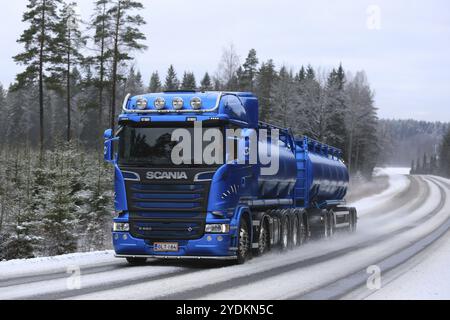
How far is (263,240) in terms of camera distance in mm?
16906

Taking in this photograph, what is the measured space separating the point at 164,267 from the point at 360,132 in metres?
75.4

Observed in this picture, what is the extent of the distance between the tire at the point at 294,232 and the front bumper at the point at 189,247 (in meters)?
5.84

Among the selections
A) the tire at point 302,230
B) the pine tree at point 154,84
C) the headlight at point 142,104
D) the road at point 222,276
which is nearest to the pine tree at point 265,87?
the pine tree at point 154,84

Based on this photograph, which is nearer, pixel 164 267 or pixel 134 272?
pixel 134 272

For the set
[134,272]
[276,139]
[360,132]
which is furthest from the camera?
[360,132]

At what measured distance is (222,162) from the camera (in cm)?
1384

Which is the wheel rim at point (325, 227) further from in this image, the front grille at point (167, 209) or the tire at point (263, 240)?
the front grille at point (167, 209)

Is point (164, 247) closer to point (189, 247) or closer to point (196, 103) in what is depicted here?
point (189, 247)

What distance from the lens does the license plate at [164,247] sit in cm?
1398

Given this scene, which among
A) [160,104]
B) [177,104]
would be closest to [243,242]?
[177,104]

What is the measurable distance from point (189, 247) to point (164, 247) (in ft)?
1.77
